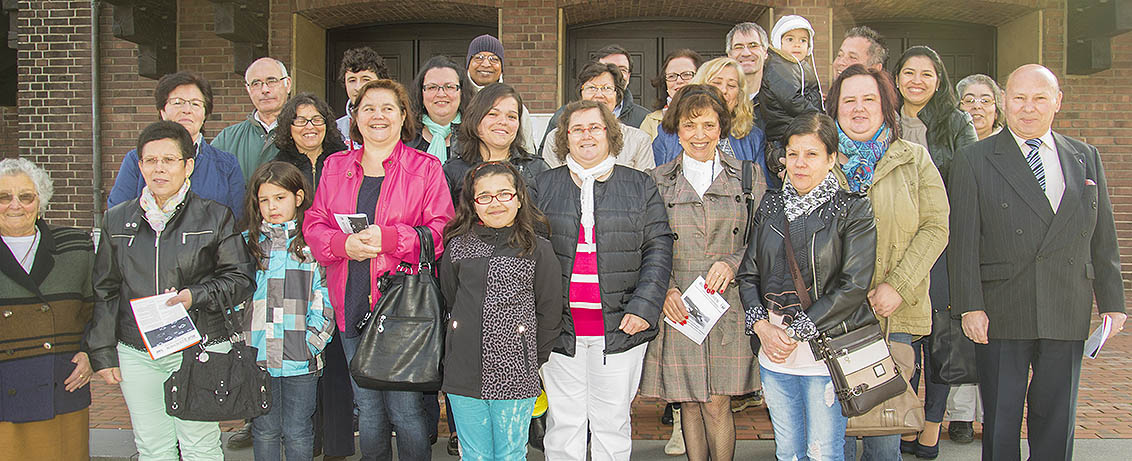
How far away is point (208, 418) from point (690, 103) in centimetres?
261

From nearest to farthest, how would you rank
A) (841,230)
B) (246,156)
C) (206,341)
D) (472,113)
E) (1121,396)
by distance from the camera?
(841,230) → (206,341) → (472,113) → (246,156) → (1121,396)

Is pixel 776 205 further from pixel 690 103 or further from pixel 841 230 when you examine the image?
pixel 690 103

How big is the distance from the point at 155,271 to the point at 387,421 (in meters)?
1.27

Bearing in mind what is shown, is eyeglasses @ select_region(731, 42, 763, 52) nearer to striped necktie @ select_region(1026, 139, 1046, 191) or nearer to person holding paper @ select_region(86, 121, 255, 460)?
striped necktie @ select_region(1026, 139, 1046, 191)

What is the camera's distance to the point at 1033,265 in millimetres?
3545

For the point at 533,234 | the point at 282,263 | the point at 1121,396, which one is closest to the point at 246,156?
the point at 282,263

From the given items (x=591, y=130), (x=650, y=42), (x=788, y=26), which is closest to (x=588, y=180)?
(x=591, y=130)

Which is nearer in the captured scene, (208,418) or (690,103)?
(208,418)

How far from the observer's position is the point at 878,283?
3.50 meters

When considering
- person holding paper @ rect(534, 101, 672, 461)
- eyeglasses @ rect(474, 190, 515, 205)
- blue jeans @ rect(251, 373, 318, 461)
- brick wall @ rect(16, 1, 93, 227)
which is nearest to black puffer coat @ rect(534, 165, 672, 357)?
person holding paper @ rect(534, 101, 672, 461)

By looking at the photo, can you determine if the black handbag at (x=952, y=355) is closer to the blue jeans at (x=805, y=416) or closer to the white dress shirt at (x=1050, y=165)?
the white dress shirt at (x=1050, y=165)

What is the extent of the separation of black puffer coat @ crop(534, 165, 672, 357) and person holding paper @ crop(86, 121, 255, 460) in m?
1.47

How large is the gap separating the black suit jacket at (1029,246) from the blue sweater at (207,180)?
144 inches

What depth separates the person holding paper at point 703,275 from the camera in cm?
362
